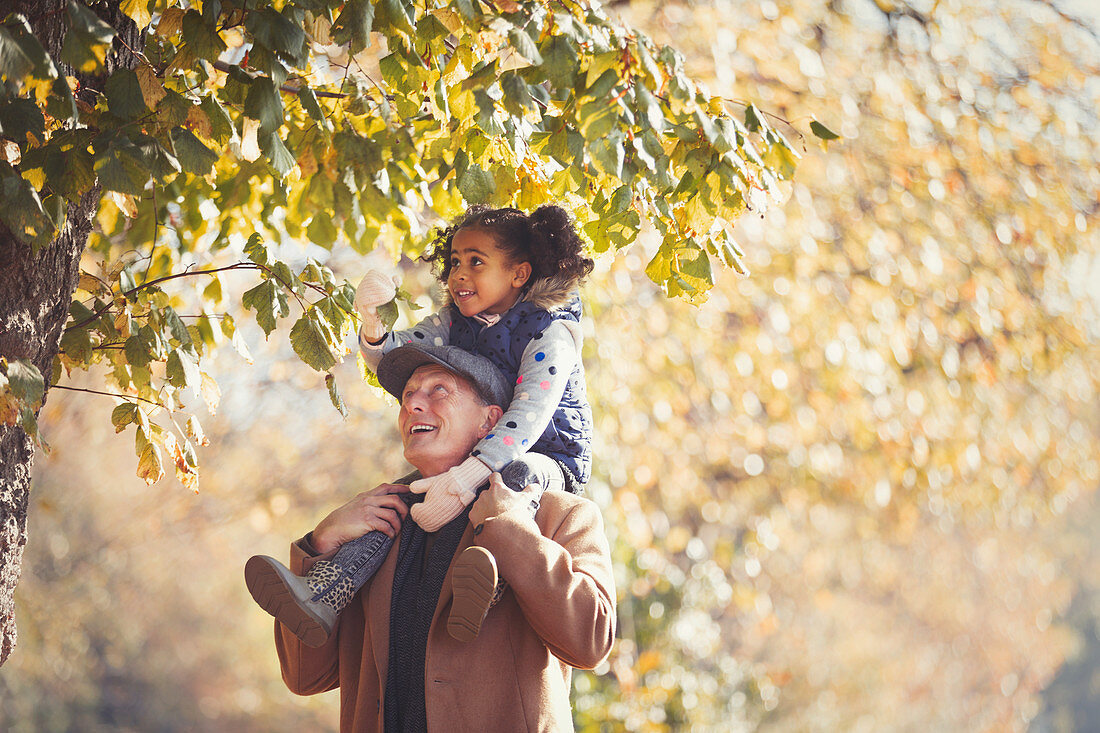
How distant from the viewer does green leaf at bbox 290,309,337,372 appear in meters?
2.10

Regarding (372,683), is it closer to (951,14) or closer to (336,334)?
(336,334)

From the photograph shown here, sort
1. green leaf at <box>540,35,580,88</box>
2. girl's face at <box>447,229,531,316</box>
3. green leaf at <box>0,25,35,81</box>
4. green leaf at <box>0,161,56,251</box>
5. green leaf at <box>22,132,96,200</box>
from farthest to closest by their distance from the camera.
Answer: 1. girl's face at <box>447,229,531,316</box>
2. green leaf at <box>540,35,580,88</box>
3. green leaf at <box>22,132,96,200</box>
4. green leaf at <box>0,161,56,251</box>
5. green leaf at <box>0,25,35,81</box>

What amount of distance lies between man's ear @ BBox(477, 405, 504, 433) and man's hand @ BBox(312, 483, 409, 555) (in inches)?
9.2

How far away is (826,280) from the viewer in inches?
255

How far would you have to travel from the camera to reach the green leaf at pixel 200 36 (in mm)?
1774

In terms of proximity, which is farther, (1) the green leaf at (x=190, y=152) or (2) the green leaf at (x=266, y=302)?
(2) the green leaf at (x=266, y=302)

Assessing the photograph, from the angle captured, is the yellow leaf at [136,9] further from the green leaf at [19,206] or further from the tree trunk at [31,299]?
the green leaf at [19,206]

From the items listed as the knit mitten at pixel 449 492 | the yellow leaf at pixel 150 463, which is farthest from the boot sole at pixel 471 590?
the yellow leaf at pixel 150 463

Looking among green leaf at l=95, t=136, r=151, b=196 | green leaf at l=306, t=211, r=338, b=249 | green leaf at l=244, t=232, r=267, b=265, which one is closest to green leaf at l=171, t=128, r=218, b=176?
green leaf at l=95, t=136, r=151, b=196

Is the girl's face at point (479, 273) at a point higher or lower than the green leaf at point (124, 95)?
lower

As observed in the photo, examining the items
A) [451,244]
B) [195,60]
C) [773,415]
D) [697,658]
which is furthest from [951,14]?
[195,60]

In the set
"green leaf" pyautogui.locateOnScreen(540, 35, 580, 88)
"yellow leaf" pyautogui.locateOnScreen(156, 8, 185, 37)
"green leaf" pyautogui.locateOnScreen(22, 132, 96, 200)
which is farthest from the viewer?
"yellow leaf" pyautogui.locateOnScreen(156, 8, 185, 37)

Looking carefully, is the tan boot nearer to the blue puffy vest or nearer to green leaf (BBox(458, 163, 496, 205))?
the blue puffy vest

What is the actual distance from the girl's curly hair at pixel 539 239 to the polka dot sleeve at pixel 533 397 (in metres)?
0.17
